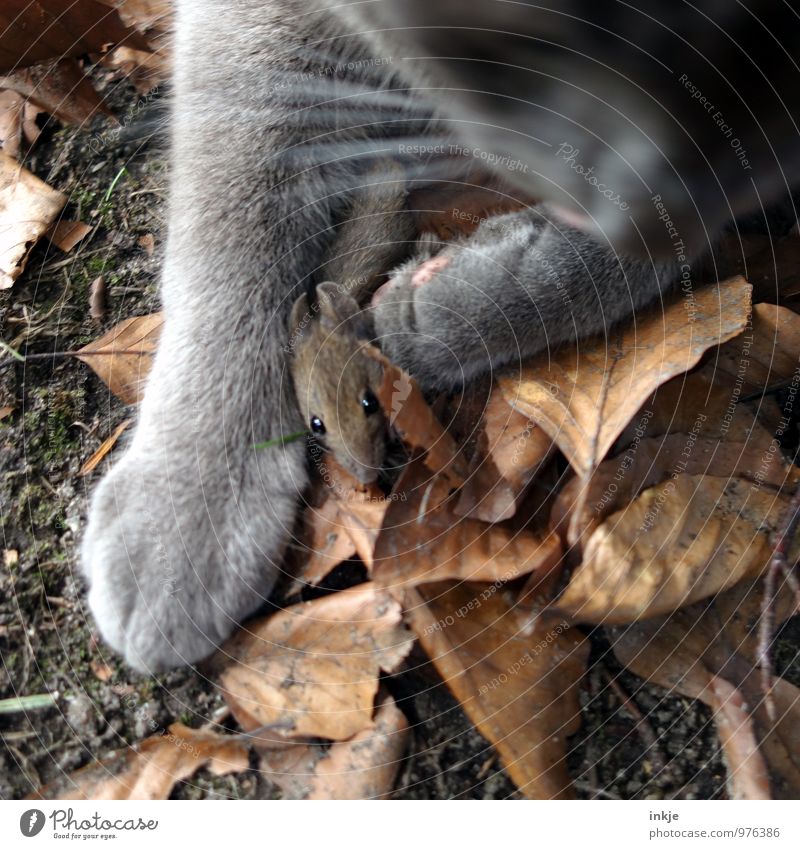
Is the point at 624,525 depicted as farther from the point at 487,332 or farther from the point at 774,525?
→ the point at 487,332

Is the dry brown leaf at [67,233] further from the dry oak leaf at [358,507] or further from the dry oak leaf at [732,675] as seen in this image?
the dry oak leaf at [732,675]

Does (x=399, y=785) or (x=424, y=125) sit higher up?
(x=424, y=125)

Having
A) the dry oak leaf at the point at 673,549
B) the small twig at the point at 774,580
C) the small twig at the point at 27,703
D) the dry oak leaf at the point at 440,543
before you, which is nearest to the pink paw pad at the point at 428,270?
the dry oak leaf at the point at 440,543

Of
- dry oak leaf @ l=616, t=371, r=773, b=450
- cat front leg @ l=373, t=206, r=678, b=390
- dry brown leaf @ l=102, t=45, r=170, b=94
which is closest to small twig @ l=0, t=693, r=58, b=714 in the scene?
cat front leg @ l=373, t=206, r=678, b=390

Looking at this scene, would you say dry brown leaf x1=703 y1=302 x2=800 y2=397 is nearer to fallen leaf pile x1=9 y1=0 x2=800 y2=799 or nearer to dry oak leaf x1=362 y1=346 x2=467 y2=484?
fallen leaf pile x1=9 y1=0 x2=800 y2=799
